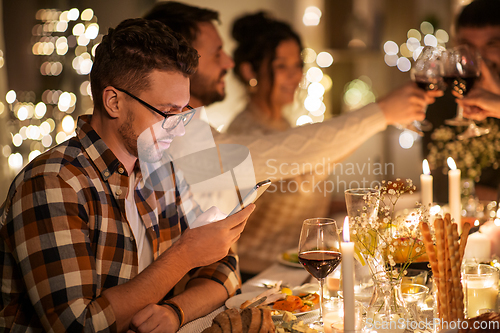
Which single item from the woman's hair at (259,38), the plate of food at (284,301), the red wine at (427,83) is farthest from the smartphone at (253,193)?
the woman's hair at (259,38)

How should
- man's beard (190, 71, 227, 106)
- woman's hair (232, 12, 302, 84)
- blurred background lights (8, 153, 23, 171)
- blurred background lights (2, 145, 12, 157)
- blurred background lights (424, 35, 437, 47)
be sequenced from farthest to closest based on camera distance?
blurred background lights (424, 35, 437, 47), blurred background lights (8, 153, 23, 171), blurred background lights (2, 145, 12, 157), woman's hair (232, 12, 302, 84), man's beard (190, 71, 227, 106)

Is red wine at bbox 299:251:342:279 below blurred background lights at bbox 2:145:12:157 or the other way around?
below

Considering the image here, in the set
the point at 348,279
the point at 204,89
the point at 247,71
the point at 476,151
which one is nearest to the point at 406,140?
the point at 247,71

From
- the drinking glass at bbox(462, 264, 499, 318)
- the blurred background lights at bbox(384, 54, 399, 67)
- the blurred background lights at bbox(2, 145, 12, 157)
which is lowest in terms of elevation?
the drinking glass at bbox(462, 264, 499, 318)

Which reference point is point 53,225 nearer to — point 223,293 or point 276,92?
point 223,293

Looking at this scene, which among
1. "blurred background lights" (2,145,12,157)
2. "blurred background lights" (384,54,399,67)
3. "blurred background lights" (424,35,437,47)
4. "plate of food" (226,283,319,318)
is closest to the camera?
"plate of food" (226,283,319,318)

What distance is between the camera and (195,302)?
1053 millimetres

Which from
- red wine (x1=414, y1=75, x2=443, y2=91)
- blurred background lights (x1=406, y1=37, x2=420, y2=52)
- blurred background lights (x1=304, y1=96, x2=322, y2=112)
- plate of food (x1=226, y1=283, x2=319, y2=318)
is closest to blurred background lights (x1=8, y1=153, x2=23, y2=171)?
plate of food (x1=226, y1=283, x2=319, y2=318)

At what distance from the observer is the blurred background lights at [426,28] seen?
4129 millimetres

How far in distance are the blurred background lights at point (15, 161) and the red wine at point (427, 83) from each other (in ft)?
7.43

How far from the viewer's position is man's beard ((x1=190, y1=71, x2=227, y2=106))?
1.68m

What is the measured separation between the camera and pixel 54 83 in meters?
2.82

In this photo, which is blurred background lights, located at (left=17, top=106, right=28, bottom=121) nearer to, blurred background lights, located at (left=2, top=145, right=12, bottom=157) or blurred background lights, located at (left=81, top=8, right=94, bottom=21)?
blurred background lights, located at (left=2, top=145, right=12, bottom=157)

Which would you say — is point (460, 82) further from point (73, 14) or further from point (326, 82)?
point (326, 82)
